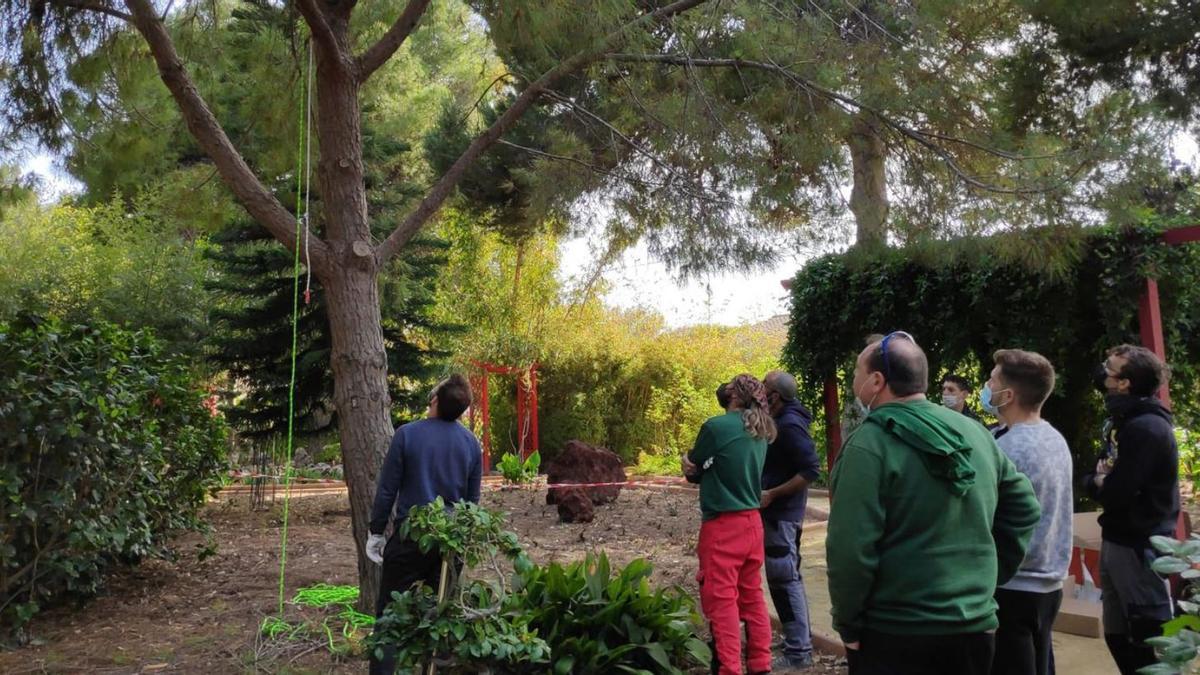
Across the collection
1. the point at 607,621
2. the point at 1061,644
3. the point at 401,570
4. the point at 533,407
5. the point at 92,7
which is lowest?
the point at 1061,644

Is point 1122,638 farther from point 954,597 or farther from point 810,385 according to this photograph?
point 810,385

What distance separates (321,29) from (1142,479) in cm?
471

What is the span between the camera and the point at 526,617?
400cm

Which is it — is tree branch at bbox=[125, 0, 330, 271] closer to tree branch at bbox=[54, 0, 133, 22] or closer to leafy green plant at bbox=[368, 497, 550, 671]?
tree branch at bbox=[54, 0, 133, 22]

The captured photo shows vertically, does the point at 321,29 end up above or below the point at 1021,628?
above

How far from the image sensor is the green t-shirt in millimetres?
4355

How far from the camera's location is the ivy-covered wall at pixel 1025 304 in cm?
578

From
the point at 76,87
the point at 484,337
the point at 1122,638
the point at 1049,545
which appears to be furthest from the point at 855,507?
the point at 484,337

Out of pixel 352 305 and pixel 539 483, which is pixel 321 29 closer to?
pixel 352 305

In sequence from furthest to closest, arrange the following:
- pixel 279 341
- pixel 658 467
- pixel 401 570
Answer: pixel 658 467 → pixel 279 341 → pixel 401 570

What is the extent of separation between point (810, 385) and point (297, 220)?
522cm

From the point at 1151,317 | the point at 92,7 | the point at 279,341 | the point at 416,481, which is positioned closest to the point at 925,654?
the point at 416,481

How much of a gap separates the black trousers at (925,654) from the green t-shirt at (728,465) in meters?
1.93

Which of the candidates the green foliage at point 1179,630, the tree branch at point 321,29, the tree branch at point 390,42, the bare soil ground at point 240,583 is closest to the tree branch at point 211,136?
the tree branch at point 321,29
